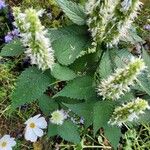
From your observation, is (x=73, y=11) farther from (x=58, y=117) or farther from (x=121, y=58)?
(x=58, y=117)

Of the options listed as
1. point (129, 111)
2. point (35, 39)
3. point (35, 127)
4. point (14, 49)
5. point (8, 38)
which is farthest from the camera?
point (8, 38)

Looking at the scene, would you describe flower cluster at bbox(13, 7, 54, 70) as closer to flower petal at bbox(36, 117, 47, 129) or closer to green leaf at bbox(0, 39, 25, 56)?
green leaf at bbox(0, 39, 25, 56)

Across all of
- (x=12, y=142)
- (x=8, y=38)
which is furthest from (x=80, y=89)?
(x=8, y=38)

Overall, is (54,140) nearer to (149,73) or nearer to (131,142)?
(131,142)

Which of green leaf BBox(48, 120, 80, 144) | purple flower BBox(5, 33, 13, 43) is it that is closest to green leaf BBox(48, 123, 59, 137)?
green leaf BBox(48, 120, 80, 144)

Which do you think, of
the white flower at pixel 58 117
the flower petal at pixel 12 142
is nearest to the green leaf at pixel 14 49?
the white flower at pixel 58 117

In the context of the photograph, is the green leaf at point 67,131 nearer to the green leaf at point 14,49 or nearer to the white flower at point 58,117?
the white flower at point 58,117

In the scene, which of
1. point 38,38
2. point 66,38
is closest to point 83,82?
point 66,38
